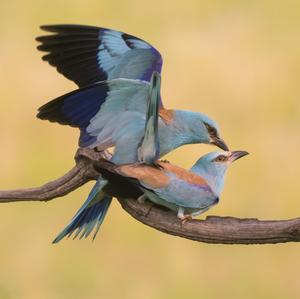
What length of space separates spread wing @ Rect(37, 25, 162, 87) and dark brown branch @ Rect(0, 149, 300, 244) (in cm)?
38

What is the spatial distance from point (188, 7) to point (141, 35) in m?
0.52

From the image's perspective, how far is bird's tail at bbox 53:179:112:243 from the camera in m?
4.31

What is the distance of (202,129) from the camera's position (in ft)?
14.5

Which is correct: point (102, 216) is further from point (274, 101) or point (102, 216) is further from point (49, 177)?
point (274, 101)

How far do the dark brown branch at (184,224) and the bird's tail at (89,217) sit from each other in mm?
70

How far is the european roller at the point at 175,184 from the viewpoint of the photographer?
4.04 m

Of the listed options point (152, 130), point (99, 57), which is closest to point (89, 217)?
point (152, 130)

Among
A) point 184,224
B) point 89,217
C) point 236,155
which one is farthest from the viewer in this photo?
point 89,217

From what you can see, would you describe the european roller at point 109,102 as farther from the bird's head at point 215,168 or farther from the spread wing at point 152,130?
the bird's head at point 215,168

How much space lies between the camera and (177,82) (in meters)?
7.06

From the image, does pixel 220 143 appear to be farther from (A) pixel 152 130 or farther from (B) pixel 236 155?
(A) pixel 152 130

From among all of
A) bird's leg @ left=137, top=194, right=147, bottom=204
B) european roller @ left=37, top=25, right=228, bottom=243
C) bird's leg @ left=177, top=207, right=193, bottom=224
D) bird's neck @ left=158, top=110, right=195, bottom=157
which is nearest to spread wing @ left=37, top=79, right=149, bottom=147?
european roller @ left=37, top=25, right=228, bottom=243

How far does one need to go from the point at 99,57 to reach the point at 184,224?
0.82 m

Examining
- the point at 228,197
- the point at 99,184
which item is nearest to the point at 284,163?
the point at 228,197
